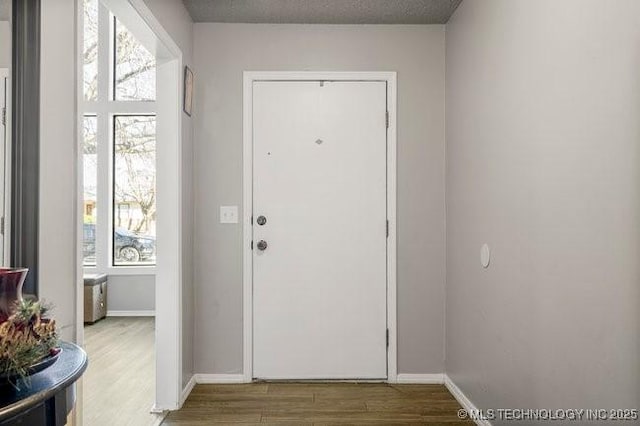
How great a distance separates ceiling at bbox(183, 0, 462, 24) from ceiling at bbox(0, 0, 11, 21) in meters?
1.67

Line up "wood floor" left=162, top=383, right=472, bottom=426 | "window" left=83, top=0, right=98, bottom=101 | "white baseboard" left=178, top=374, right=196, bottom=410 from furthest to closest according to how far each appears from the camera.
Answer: "window" left=83, top=0, right=98, bottom=101, "white baseboard" left=178, top=374, right=196, bottom=410, "wood floor" left=162, top=383, right=472, bottom=426

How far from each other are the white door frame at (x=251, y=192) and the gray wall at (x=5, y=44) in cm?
185

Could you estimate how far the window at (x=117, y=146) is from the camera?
4.94 meters

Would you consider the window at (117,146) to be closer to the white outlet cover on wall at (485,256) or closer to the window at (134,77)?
the window at (134,77)

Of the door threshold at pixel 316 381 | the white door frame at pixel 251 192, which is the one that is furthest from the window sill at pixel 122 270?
the door threshold at pixel 316 381

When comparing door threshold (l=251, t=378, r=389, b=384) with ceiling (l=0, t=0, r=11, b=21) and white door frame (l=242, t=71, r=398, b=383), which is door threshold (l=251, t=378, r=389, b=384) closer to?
white door frame (l=242, t=71, r=398, b=383)

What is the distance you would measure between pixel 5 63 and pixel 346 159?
6.91 ft

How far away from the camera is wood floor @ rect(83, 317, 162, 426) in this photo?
258 cm

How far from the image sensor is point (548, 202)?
175 cm

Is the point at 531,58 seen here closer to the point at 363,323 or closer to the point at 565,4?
the point at 565,4

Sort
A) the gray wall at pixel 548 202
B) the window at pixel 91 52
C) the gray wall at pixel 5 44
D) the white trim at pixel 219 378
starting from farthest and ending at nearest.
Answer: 1. the window at pixel 91 52
2. the white trim at pixel 219 378
3. the gray wall at pixel 548 202
4. the gray wall at pixel 5 44

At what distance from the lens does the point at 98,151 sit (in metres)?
4.96

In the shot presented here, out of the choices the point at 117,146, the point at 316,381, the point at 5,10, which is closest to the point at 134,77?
the point at 117,146

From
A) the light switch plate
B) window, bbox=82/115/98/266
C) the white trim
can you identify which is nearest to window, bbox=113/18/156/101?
window, bbox=82/115/98/266
